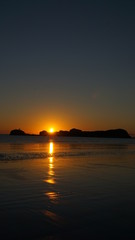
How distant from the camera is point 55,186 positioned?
41.1 feet

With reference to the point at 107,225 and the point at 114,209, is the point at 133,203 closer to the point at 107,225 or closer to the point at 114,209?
the point at 114,209

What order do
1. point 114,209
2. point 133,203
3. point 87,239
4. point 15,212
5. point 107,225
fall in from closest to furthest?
point 87,239, point 107,225, point 15,212, point 114,209, point 133,203

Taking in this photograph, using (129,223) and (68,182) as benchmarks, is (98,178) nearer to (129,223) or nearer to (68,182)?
(68,182)

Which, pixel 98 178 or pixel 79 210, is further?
pixel 98 178

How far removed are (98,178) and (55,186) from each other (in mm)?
3593

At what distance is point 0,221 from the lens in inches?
283

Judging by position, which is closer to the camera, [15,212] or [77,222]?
[77,222]

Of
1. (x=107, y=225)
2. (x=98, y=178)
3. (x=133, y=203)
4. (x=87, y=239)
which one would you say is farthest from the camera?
(x=98, y=178)

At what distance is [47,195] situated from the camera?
10555 mm

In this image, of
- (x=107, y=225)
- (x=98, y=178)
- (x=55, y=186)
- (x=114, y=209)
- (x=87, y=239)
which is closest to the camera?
(x=87, y=239)

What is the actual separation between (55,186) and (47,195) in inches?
78.7

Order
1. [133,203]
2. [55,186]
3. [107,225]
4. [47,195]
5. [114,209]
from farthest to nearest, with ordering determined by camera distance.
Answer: [55,186]
[47,195]
[133,203]
[114,209]
[107,225]

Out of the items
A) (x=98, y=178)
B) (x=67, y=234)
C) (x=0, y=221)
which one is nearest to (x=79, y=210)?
(x=67, y=234)

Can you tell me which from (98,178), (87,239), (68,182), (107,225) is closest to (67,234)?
(87,239)
